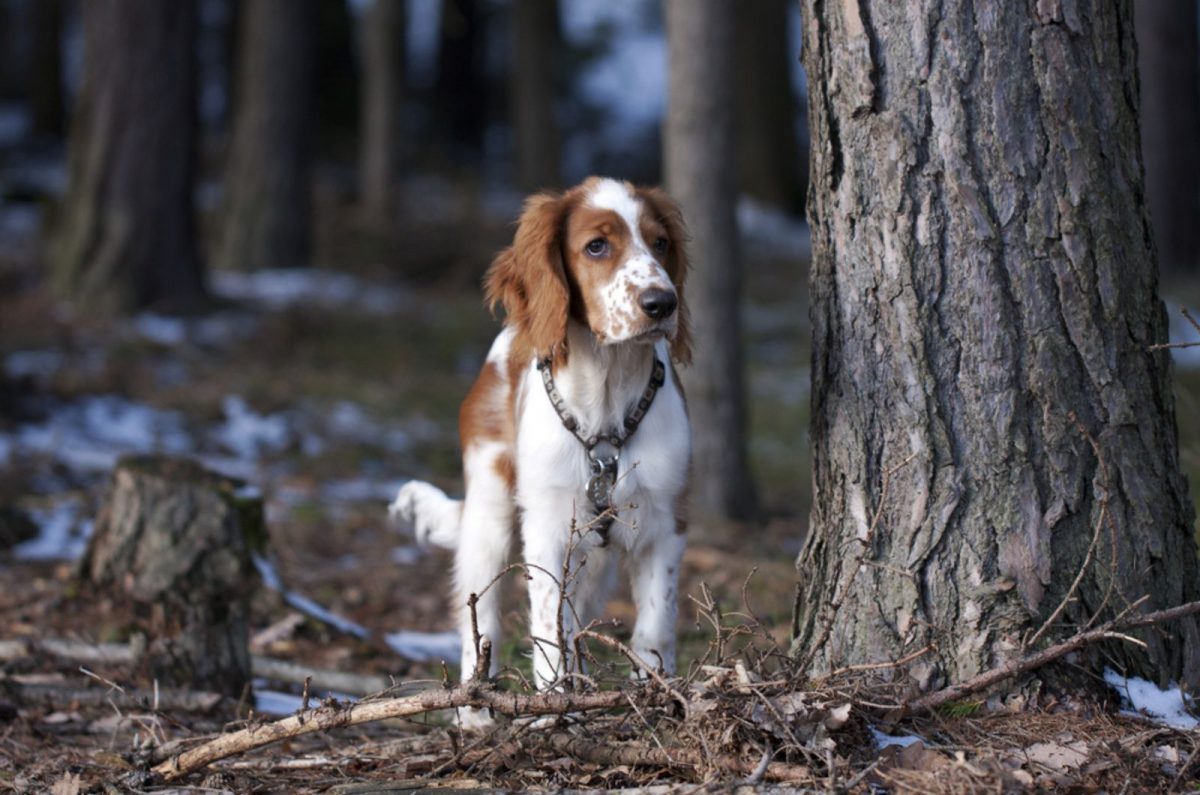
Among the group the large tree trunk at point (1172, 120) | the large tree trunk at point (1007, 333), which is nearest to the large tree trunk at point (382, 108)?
the large tree trunk at point (1172, 120)

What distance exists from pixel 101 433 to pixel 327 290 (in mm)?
5736

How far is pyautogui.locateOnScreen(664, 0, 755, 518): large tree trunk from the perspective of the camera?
7.15 meters

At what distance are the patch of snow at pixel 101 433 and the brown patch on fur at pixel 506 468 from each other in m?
4.46

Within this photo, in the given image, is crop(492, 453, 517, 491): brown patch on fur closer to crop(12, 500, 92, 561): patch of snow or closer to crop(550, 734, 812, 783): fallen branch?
crop(550, 734, 812, 783): fallen branch

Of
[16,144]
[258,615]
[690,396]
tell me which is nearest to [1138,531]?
[258,615]

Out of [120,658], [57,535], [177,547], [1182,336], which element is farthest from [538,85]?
[120,658]

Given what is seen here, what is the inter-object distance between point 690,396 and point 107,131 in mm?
6281

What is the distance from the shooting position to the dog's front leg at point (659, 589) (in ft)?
13.2

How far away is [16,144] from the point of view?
22.0 meters

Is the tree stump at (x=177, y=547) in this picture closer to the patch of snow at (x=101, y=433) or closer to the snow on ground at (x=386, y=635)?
the snow on ground at (x=386, y=635)

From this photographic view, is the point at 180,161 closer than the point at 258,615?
No

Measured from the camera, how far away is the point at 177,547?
5.10 meters

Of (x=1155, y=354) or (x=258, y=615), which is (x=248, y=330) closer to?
(x=258, y=615)

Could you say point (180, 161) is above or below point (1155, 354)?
above
